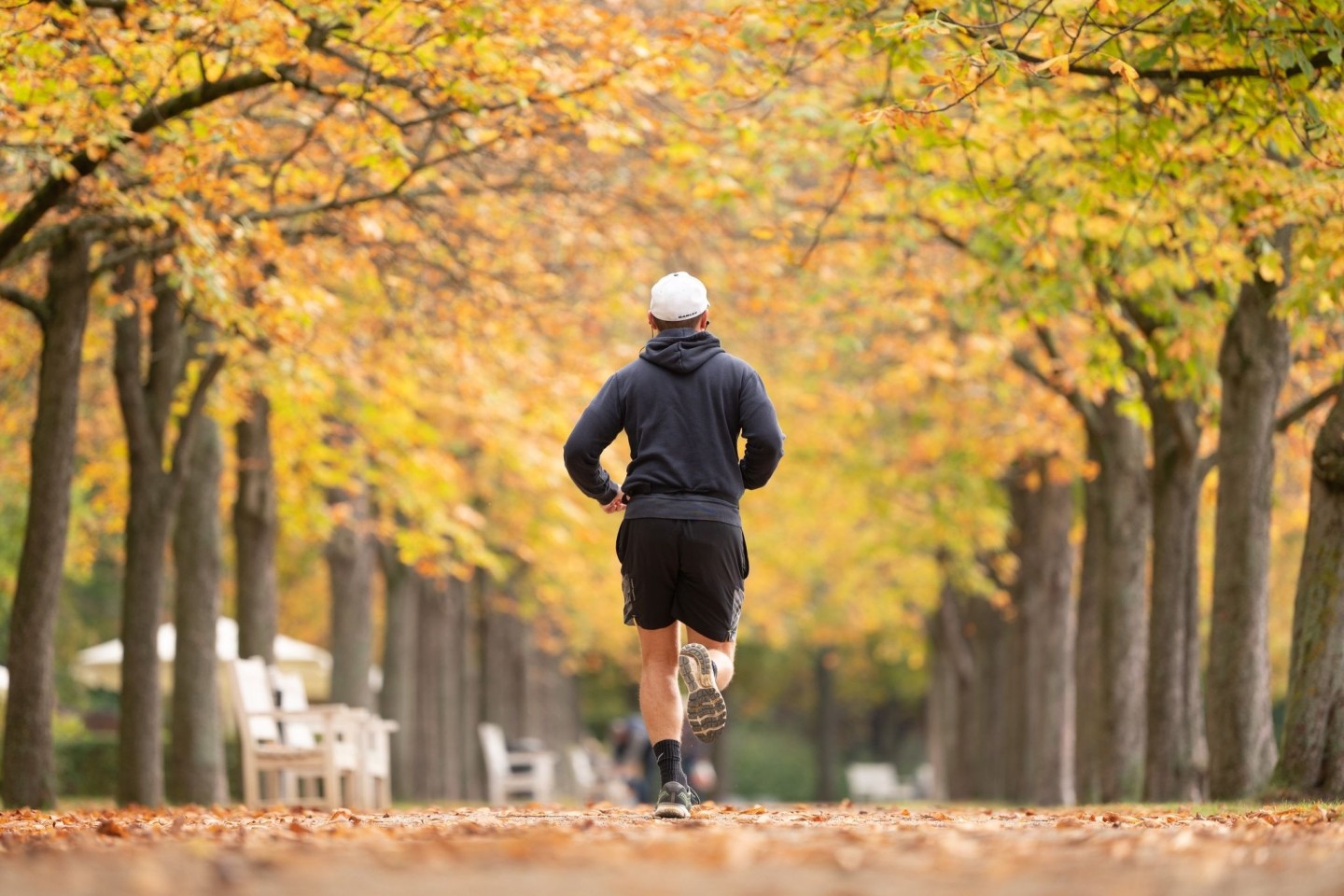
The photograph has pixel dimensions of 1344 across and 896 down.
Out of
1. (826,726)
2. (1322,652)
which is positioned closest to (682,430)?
(1322,652)

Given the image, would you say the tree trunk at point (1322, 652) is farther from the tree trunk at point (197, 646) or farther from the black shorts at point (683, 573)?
the tree trunk at point (197, 646)

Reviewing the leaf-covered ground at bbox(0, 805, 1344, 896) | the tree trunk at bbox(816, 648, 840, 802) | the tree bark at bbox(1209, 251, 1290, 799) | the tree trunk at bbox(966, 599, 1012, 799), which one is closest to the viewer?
the leaf-covered ground at bbox(0, 805, 1344, 896)

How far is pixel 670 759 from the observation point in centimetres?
752

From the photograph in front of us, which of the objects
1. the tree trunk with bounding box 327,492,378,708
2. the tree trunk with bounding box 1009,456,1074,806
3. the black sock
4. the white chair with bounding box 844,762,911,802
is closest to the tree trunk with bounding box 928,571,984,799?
the tree trunk with bounding box 1009,456,1074,806

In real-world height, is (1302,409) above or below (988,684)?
above

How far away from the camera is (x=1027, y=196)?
1120 cm

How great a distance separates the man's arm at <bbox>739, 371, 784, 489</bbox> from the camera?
7.43m

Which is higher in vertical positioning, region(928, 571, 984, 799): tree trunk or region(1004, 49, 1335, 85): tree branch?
region(1004, 49, 1335, 85): tree branch

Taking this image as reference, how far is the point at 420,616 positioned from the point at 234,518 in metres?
10.7

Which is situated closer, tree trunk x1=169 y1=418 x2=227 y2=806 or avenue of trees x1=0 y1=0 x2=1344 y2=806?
avenue of trees x1=0 y1=0 x2=1344 y2=806

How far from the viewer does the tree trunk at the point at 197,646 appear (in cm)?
1436

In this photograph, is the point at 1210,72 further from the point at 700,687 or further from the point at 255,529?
the point at 255,529

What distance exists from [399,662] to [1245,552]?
14916mm

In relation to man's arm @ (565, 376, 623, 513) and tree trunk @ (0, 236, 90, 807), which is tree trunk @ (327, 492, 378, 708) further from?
man's arm @ (565, 376, 623, 513)
